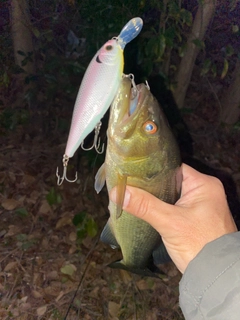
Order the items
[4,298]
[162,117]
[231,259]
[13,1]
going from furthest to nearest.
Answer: [13,1] < [4,298] < [162,117] < [231,259]

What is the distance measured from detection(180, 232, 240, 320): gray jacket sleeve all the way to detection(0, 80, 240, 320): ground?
2.23 m

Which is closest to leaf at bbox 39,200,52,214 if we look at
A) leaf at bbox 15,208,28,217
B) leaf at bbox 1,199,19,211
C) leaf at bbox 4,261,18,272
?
leaf at bbox 15,208,28,217

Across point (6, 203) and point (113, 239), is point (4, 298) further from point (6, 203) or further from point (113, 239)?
point (113, 239)

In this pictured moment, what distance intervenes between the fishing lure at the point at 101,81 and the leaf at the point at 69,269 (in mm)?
2577

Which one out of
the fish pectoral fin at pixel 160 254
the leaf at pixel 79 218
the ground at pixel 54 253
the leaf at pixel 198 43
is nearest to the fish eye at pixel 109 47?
the fish pectoral fin at pixel 160 254

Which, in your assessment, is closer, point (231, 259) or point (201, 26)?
point (231, 259)

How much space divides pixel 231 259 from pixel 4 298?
274 centimetres

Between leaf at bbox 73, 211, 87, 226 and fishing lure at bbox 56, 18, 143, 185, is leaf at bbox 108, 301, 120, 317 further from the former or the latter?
fishing lure at bbox 56, 18, 143, 185

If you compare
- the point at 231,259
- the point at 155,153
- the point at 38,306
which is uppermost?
the point at 155,153

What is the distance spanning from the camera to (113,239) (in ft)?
7.46

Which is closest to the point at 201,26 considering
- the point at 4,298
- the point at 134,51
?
the point at 134,51

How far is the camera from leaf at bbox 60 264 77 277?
375cm

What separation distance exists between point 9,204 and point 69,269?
3.52ft

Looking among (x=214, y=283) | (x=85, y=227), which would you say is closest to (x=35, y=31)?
(x=85, y=227)
